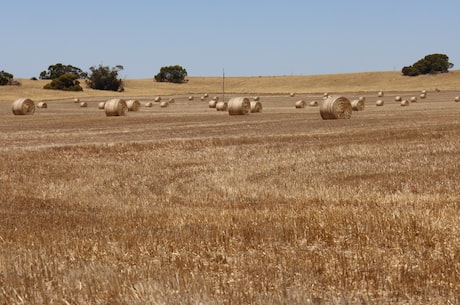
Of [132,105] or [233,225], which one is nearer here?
[233,225]

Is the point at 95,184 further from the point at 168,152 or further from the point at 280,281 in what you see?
the point at 280,281

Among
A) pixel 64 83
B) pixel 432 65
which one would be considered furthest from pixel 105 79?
pixel 432 65

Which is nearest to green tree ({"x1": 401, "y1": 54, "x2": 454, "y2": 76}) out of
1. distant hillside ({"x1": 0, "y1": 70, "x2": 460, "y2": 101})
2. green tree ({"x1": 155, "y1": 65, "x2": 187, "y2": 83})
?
distant hillside ({"x1": 0, "y1": 70, "x2": 460, "y2": 101})

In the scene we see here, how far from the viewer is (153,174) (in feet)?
45.0

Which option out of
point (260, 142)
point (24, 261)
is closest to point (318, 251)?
point (24, 261)

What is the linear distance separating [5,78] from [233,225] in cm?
10540

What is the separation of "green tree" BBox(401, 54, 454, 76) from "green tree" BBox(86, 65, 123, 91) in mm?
51333

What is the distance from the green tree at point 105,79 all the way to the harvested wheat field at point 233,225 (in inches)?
3687

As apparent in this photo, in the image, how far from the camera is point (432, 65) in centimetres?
11469

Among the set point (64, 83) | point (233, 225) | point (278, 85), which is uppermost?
point (64, 83)

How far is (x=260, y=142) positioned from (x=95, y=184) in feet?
28.1

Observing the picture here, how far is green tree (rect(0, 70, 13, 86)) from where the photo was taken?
10466cm

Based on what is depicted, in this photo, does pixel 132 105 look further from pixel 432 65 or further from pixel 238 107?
pixel 432 65

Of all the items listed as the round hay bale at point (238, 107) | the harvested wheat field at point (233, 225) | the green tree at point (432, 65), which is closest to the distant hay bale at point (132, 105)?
the round hay bale at point (238, 107)
